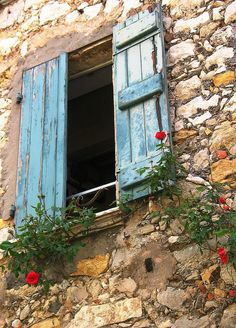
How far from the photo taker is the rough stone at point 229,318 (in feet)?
13.3

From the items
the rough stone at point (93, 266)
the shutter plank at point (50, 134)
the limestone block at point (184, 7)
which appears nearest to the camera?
the rough stone at point (93, 266)

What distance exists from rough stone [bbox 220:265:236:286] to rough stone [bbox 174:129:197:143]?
1089 millimetres

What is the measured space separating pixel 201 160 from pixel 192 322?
1173 mm

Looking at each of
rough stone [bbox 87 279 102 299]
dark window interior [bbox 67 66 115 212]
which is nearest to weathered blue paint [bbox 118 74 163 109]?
rough stone [bbox 87 279 102 299]

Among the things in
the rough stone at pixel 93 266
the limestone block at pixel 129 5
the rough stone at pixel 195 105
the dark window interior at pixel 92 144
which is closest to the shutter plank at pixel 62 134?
the rough stone at pixel 93 266

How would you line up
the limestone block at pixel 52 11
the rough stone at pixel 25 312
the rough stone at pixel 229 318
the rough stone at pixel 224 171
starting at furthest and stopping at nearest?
the limestone block at pixel 52 11 < the rough stone at pixel 25 312 < the rough stone at pixel 224 171 < the rough stone at pixel 229 318

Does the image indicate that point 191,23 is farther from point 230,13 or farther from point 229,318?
point 229,318

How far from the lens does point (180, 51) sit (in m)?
5.39

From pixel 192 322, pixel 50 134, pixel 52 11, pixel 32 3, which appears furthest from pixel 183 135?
pixel 32 3

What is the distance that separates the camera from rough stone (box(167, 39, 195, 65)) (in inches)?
211

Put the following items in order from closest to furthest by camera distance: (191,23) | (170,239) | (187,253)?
1. (187,253)
2. (170,239)
3. (191,23)

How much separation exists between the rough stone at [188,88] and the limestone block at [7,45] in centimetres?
199

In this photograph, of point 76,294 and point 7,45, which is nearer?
point 76,294

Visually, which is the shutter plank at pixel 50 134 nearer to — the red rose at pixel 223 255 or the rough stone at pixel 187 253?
the rough stone at pixel 187 253
